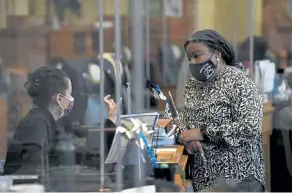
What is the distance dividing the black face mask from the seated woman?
42 centimetres

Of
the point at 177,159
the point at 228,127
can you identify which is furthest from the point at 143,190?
the point at 228,127

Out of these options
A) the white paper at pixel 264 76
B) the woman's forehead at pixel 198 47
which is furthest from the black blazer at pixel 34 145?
the white paper at pixel 264 76

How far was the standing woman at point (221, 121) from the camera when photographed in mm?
3316

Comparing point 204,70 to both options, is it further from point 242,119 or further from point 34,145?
point 34,145

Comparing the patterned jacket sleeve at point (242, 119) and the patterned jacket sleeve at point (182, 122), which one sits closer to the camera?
the patterned jacket sleeve at point (242, 119)

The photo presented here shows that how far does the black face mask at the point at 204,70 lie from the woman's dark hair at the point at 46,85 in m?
0.67

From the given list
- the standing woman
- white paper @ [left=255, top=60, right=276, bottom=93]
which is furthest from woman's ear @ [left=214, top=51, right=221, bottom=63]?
white paper @ [left=255, top=60, right=276, bottom=93]

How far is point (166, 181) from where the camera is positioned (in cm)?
318

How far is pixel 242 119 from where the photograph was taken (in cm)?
329

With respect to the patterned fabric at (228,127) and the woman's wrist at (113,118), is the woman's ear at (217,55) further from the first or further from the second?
the woman's wrist at (113,118)

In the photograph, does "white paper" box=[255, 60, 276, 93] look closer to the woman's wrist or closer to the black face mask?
the black face mask

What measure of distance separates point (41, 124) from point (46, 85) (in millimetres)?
239

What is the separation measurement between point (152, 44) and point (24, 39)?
2.40 m

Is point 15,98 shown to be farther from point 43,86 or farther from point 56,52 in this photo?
point 56,52
